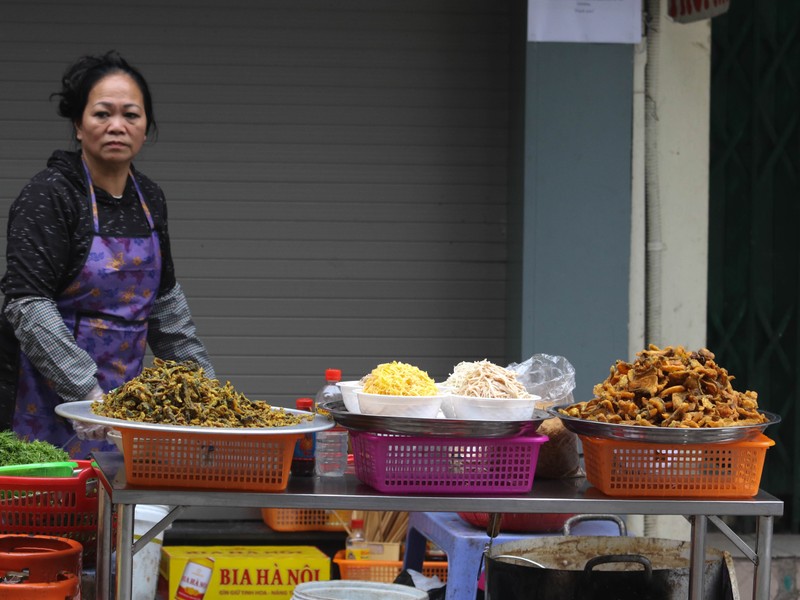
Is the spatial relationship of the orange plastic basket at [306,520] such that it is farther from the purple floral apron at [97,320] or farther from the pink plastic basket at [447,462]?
the pink plastic basket at [447,462]

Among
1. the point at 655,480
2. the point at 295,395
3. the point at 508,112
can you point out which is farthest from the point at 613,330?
the point at 655,480

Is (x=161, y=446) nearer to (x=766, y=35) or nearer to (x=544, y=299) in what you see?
(x=544, y=299)

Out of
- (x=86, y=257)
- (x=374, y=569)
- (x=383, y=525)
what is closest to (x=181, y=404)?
(x=86, y=257)

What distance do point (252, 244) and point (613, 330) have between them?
200 cm

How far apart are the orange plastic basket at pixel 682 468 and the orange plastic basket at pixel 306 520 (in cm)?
208

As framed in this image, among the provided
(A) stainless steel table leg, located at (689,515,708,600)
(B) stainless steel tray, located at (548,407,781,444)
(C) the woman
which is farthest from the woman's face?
(A) stainless steel table leg, located at (689,515,708,600)

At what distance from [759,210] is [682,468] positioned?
3.76 m

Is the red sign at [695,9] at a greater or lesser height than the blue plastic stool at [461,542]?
greater

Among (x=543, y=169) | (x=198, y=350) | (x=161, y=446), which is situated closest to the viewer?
(x=161, y=446)

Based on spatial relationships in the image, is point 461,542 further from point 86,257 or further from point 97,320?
point 86,257

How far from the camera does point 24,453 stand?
356 cm

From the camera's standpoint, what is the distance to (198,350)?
4.58m

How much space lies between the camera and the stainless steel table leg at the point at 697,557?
3.12m

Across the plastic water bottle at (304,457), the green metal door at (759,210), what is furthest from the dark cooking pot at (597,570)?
the green metal door at (759,210)
